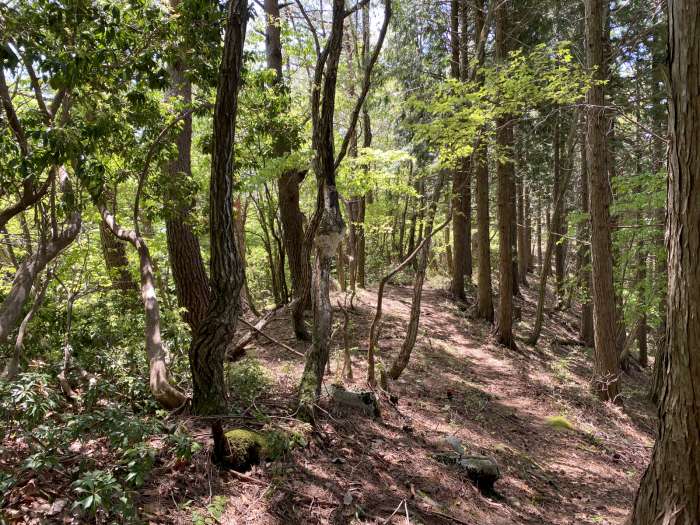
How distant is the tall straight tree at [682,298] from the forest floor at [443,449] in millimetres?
1869

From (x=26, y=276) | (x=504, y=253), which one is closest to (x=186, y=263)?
(x=26, y=276)

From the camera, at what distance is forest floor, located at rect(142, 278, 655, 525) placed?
11.6 ft

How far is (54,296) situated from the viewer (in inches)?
261

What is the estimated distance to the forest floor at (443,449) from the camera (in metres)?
3.53

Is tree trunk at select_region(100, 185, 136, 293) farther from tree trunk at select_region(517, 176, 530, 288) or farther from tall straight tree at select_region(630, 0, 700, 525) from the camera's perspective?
tree trunk at select_region(517, 176, 530, 288)

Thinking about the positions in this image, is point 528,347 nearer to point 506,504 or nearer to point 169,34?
point 506,504

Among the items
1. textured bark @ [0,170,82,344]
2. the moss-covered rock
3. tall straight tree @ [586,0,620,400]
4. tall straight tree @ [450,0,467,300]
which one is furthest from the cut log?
tall straight tree @ [450,0,467,300]

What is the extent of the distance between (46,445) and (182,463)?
99 centimetres

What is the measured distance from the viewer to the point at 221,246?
12.9ft

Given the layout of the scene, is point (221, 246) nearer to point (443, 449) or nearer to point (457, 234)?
point (443, 449)

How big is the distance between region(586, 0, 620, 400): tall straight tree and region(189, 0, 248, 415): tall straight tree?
22.3 ft

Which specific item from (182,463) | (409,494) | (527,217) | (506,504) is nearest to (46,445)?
(182,463)

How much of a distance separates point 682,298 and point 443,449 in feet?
12.1

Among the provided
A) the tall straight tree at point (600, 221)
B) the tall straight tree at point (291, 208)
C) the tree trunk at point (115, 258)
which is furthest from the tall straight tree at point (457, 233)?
the tree trunk at point (115, 258)
